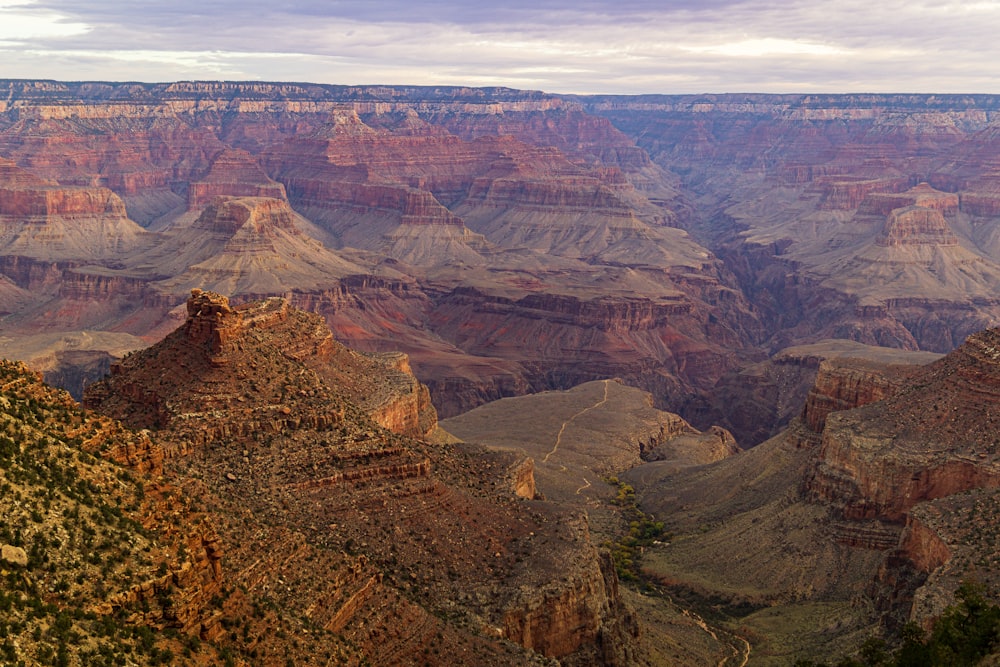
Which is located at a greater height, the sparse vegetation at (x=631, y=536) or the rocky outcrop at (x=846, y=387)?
the rocky outcrop at (x=846, y=387)

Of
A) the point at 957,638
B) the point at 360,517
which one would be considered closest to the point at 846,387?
the point at 957,638

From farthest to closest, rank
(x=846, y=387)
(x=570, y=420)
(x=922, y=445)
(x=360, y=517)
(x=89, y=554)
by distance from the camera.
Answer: (x=570, y=420)
(x=846, y=387)
(x=922, y=445)
(x=360, y=517)
(x=89, y=554)

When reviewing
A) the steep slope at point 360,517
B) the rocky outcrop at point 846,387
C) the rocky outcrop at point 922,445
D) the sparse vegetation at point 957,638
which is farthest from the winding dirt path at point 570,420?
the sparse vegetation at point 957,638

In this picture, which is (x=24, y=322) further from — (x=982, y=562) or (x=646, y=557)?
(x=982, y=562)

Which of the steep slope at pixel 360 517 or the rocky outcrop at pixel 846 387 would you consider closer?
the steep slope at pixel 360 517

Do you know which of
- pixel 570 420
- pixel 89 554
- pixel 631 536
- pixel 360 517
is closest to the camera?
pixel 89 554

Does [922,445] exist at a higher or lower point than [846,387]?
higher

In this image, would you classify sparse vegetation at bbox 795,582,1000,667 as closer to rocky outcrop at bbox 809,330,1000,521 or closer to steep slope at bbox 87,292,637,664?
steep slope at bbox 87,292,637,664

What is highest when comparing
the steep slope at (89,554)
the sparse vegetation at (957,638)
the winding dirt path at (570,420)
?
the steep slope at (89,554)

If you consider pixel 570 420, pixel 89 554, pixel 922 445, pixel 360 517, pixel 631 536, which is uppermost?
pixel 89 554

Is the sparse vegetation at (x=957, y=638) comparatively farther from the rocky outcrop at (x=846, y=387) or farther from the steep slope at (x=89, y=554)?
the rocky outcrop at (x=846, y=387)

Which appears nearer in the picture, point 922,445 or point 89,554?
point 89,554

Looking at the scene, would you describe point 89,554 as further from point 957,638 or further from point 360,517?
point 957,638
